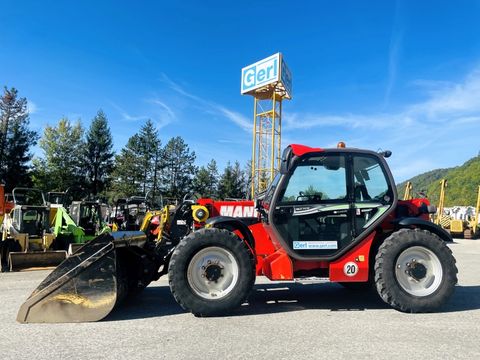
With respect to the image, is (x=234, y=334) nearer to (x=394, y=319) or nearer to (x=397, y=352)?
(x=397, y=352)

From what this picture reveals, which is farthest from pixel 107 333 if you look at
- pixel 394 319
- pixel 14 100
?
Result: pixel 14 100

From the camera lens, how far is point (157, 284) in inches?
308

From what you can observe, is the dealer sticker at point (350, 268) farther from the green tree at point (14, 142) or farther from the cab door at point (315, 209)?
the green tree at point (14, 142)

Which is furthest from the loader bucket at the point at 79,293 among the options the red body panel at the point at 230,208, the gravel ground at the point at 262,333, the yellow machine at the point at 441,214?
the yellow machine at the point at 441,214

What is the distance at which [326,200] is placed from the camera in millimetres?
5750

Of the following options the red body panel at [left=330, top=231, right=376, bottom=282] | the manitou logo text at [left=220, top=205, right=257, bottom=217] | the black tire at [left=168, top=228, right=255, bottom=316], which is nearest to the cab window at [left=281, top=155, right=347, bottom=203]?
the red body panel at [left=330, top=231, right=376, bottom=282]

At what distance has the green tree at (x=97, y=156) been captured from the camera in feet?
157

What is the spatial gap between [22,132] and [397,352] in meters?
44.2

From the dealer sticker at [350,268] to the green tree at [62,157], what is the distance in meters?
43.1

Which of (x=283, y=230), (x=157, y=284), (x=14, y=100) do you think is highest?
(x=14, y=100)

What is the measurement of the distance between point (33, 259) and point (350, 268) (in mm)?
8423

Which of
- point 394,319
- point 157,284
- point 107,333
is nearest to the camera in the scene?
point 107,333

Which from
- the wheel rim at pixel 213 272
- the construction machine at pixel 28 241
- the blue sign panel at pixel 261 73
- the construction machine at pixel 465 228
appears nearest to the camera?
the wheel rim at pixel 213 272

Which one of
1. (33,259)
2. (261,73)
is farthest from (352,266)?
(261,73)
